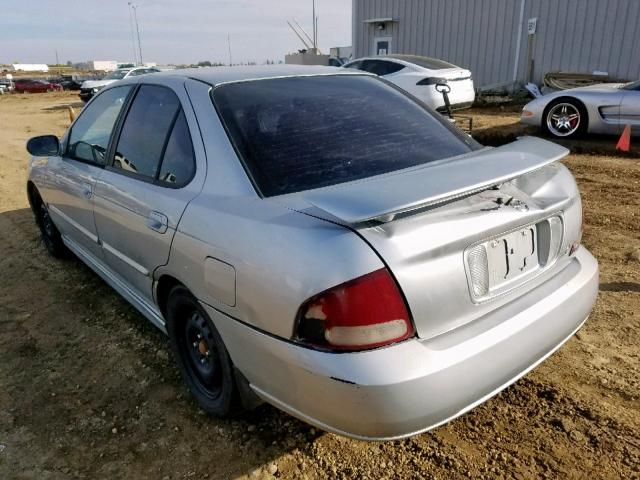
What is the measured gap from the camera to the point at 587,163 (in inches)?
290

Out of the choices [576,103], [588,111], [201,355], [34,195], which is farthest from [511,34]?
[201,355]

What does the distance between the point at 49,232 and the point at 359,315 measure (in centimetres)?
404

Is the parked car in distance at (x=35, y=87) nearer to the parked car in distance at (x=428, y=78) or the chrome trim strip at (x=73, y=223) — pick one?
the parked car in distance at (x=428, y=78)

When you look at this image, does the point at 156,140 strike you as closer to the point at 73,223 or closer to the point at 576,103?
the point at 73,223

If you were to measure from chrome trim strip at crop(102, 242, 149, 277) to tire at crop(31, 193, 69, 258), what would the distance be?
→ 162 cm

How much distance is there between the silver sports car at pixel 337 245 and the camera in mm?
1667

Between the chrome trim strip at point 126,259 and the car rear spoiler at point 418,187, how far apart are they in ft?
3.95

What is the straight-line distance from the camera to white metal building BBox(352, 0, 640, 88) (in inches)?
560

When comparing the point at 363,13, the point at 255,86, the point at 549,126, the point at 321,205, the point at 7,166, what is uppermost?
the point at 363,13

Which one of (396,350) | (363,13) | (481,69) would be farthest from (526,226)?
(363,13)

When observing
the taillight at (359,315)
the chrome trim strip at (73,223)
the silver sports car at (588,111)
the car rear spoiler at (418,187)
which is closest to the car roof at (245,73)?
the car rear spoiler at (418,187)

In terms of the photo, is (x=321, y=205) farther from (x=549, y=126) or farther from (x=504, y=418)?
(x=549, y=126)

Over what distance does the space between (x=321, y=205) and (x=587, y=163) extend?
22.6 feet

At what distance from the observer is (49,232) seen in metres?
4.70
